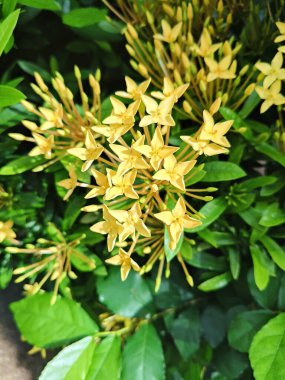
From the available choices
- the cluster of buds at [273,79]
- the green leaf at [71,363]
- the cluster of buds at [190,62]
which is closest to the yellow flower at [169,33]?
the cluster of buds at [190,62]

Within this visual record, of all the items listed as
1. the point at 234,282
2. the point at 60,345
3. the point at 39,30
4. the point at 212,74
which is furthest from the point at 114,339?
the point at 39,30

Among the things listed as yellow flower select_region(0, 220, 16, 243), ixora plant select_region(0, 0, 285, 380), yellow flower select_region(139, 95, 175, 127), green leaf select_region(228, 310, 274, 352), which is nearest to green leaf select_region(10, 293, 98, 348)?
ixora plant select_region(0, 0, 285, 380)

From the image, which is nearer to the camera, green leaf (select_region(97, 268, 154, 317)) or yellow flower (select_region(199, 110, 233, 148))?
yellow flower (select_region(199, 110, 233, 148))

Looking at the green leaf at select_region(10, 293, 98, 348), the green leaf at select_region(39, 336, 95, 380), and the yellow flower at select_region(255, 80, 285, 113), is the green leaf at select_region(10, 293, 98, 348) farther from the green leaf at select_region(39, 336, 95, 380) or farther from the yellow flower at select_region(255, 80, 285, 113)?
the yellow flower at select_region(255, 80, 285, 113)

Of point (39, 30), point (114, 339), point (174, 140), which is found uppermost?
point (39, 30)

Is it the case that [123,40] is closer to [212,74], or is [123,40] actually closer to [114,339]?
[212,74]
